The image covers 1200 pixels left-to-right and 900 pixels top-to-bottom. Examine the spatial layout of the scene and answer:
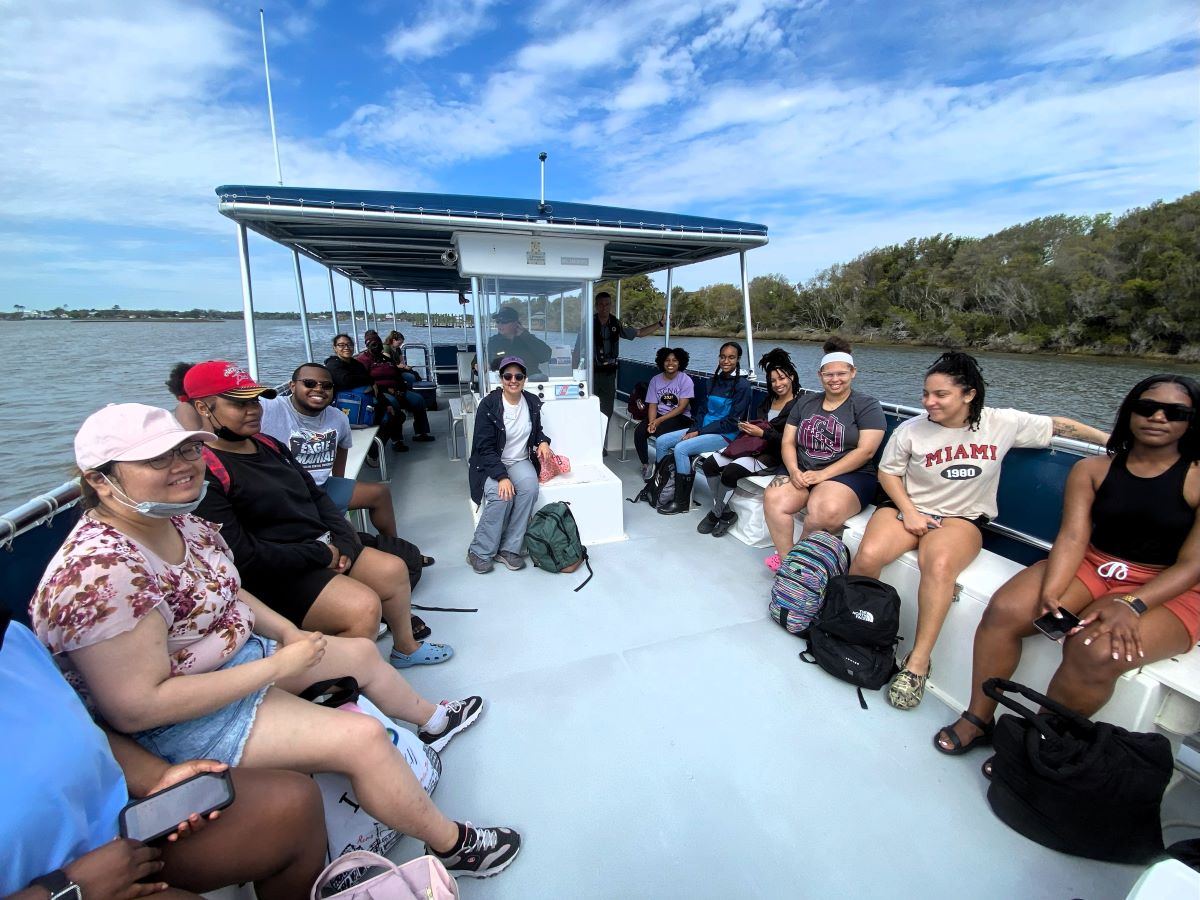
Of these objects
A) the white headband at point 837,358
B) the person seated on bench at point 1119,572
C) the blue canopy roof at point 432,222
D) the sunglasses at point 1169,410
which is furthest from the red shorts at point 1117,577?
the blue canopy roof at point 432,222

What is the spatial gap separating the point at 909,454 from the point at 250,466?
8.67ft

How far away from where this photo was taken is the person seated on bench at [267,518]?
1.77 metres

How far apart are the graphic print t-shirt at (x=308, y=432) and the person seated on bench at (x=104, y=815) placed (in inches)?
69.9

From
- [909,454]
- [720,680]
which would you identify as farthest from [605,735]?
[909,454]

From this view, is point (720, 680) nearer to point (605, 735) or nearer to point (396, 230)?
point (605, 735)

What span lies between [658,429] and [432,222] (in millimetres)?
2269

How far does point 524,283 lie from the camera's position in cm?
393

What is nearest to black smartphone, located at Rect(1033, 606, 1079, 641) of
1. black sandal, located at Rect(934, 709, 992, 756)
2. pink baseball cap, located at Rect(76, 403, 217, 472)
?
black sandal, located at Rect(934, 709, 992, 756)

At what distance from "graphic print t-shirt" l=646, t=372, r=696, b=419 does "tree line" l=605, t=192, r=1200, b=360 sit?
7823mm

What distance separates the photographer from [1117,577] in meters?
1.74

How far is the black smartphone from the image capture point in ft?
5.40

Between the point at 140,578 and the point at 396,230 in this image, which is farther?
the point at 396,230

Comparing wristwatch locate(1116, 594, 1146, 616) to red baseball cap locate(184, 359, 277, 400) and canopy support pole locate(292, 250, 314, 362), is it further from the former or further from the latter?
canopy support pole locate(292, 250, 314, 362)

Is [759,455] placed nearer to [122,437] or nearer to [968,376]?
[968,376]
